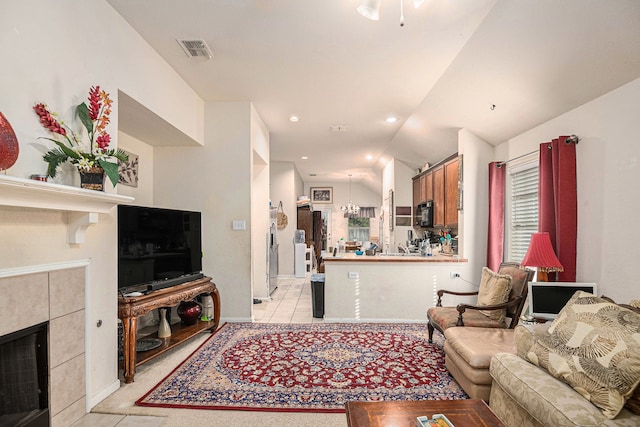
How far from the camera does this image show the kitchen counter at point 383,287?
4320 millimetres

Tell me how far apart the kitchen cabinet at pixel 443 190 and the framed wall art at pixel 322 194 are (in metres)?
5.10

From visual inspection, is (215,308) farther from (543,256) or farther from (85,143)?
(543,256)

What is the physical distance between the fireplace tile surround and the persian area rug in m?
0.48

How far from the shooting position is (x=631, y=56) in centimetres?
213

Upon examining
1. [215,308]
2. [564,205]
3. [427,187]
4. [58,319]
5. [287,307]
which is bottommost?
[287,307]

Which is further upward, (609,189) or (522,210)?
(609,189)

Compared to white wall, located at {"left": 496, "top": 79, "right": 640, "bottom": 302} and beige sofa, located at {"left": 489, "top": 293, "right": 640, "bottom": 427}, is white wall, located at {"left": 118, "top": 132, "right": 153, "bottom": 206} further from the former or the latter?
white wall, located at {"left": 496, "top": 79, "right": 640, "bottom": 302}

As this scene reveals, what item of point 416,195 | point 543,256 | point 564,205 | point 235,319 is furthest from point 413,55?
point 416,195

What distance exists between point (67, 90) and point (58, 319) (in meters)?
1.45

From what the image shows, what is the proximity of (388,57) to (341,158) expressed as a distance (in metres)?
4.68

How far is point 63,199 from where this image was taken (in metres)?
1.86

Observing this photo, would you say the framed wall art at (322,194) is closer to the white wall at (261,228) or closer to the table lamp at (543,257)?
the white wall at (261,228)

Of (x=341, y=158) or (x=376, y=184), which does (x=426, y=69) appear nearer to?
(x=341, y=158)

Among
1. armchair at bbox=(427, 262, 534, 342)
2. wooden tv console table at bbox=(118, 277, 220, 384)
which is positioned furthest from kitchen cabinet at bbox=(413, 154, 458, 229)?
wooden tv console table at bbox=(118, 277, 220, 384)
